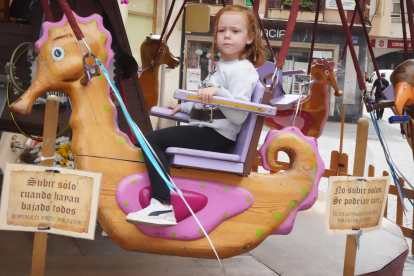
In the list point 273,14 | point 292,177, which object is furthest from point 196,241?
point 273,14

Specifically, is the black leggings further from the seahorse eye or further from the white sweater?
the seahorse eye

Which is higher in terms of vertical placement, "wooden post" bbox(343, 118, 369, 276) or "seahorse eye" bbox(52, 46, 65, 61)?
"seahorse eye" bbox(52, 46, 65, 61)

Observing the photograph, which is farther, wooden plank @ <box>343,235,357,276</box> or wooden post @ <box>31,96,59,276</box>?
wooden plank @ <box>343,235,357,276</box>

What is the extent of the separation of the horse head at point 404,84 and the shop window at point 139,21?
670 centimetres

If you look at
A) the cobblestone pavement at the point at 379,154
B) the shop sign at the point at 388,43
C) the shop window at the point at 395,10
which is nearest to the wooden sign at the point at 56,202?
the cobblestone pavement at the point at 379,154

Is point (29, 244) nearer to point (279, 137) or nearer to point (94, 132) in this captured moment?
point (94, 132)

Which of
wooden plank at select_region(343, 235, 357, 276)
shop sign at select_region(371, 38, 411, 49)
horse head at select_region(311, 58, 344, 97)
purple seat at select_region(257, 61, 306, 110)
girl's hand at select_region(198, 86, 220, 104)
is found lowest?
wooden plank at select_region(343, 235, 357, 276)

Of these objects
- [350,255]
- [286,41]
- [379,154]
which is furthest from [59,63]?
[379,154]

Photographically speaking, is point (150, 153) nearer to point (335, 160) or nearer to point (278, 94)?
point (278, 94)

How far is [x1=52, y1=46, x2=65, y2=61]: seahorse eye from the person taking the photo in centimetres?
204

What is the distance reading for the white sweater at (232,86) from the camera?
2100mm

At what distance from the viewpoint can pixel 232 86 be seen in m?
2.12

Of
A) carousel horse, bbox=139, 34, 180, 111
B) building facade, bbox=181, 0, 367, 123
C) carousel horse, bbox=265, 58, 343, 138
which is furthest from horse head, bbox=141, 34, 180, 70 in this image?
building facade, bbox=181, 0, 367, 123

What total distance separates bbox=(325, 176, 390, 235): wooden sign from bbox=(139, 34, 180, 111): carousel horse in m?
2.71
